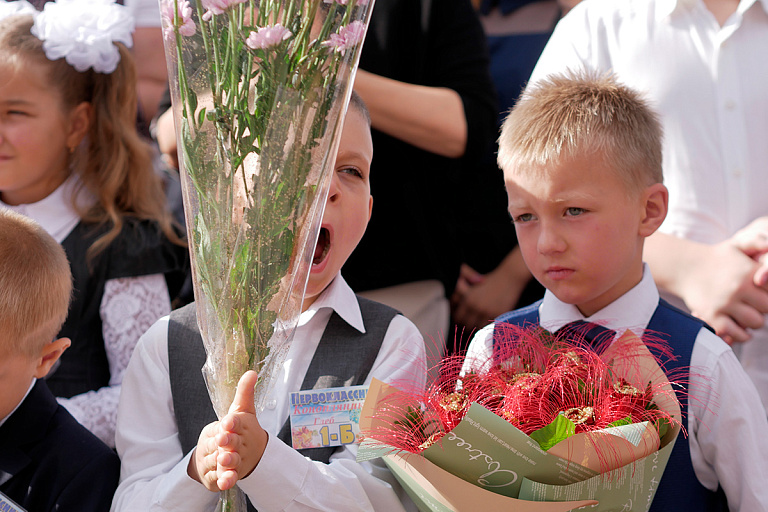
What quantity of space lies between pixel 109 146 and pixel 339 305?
1.18 m

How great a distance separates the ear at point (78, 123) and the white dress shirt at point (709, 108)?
1.44m

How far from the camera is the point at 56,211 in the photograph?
7.34ft

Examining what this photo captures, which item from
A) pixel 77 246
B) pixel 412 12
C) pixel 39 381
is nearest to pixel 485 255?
pixel 412 12

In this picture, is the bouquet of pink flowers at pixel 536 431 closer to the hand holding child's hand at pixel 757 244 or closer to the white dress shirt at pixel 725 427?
the white dress shirt at pixel 725 427

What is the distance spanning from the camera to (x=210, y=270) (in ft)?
3.88

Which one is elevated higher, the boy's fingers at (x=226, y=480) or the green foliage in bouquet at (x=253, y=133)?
the green foliage in bouquet at (x=253, y=133)

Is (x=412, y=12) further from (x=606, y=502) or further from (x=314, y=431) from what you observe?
(x=606, y=502)

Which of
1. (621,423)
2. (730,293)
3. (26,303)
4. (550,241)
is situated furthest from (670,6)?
(26,303)

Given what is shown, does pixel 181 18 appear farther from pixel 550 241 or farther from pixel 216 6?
pixel 550 241

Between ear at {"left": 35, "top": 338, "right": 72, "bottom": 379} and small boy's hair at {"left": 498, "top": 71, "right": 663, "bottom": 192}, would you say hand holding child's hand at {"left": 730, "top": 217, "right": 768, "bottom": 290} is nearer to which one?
small boy's hair at {"left": 498, "top": 71, "right": 663, "bottom": 192}

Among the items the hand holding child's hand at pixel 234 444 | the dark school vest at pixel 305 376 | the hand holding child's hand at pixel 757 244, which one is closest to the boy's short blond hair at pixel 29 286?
the dark school vest at pixel 305 376

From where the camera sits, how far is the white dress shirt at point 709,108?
6.36 feet

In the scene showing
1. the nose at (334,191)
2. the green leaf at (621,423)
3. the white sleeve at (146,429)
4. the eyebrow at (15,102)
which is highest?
the nose at (334,191)

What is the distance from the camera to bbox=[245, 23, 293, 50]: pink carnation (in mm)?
1104
